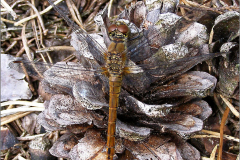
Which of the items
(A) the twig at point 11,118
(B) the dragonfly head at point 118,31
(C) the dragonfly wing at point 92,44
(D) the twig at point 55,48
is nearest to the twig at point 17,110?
(A) the twig at point 11,118

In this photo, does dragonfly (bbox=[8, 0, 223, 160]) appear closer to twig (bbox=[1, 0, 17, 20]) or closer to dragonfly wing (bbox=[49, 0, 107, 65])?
dragonfly wing (bbox=[49, 0, 107, 65])

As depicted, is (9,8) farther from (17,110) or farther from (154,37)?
(154,37)

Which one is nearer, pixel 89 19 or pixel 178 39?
pixel 178 39

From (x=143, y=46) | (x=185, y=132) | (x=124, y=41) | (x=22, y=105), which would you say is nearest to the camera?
(x=185, y=132)

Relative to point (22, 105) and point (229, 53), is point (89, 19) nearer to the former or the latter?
point (22, 105)

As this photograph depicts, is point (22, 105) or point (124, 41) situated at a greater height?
point (124, 41)

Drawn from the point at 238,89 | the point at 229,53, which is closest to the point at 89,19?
the point at 229,53

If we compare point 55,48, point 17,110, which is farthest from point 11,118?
point 55,48

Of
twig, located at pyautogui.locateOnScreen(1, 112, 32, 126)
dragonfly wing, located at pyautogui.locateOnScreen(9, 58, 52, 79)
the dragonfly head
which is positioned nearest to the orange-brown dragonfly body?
the dragonfly head

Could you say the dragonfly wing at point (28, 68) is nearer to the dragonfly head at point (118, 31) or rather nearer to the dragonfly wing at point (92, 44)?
the dragonfly wing at point (92, 44)
